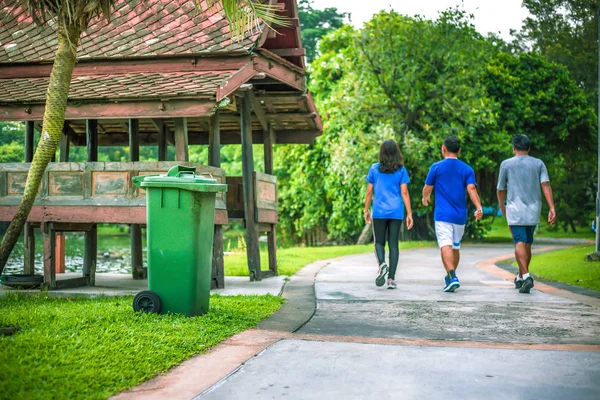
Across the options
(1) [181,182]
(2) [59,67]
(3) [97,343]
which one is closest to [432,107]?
(2) [59,67]

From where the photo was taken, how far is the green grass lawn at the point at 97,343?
4.42 metres

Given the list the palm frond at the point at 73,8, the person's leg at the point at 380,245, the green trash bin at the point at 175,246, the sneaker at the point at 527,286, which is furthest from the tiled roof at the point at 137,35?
the sneaker at the point at 527,286

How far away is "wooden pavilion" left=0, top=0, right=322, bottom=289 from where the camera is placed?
1020 cm

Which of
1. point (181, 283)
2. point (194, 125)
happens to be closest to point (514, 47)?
point (194, 125)

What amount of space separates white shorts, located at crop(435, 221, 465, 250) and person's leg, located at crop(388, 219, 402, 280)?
586mm

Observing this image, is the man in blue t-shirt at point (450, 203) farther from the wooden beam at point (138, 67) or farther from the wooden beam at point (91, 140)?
the wooden beam at point (91, 140)

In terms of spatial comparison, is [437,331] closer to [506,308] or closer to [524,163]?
[506,308]

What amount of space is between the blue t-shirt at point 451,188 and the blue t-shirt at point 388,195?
0.45 m

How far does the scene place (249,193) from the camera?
12.0 metres

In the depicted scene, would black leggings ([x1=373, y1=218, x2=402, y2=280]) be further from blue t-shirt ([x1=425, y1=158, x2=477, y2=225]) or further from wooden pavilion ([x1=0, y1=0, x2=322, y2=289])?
wooden pavilion ([x1=0, y1=0, x2=322, y2=289])

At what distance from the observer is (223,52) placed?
440 inches

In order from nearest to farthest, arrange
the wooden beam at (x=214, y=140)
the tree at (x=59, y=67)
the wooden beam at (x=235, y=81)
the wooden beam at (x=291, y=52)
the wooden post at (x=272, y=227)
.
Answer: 1. the tree at (x=59, y=67)
2. the wooden beam at (x=235, y=81)
3. the wooden beam at (x=214, y=140)
4. the wooden beam at (x=291, y=52)
5. the wooden post at (x=272, y=227)

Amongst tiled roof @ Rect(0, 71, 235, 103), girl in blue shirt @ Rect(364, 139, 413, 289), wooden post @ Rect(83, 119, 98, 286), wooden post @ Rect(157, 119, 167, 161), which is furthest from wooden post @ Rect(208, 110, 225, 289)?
wooden post @ Rect(157, 119, 167, 161)

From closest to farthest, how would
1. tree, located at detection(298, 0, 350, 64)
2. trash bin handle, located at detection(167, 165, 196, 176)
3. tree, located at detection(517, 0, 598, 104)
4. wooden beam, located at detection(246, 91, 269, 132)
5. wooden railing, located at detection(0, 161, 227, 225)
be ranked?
trash bin handle, located at detection(167, 165, 196, 176) → wooden railing, located at detection(0, 161, 227, 225) → wooden beam, located at detection(246, 91, 269, 132) → tree, located at detection(517, 0, 598, 104) → tree, located at detection(298, 0, 350, 64)
